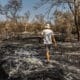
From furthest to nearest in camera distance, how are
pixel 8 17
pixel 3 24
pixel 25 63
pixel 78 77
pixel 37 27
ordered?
pixel 8 17 < pixel 3 24 < pixel 37 27 < pixel 25 63 < pixel 78 77

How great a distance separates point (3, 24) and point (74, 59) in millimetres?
30394

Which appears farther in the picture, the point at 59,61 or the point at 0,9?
the point at 0,9

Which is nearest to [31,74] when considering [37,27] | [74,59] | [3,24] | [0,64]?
[0,64]

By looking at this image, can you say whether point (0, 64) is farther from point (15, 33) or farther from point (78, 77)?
point (15, 33)

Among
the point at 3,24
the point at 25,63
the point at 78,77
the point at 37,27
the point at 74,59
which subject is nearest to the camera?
the point at 78,77

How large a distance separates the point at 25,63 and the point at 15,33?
93.9 ft

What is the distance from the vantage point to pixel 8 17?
167 feet

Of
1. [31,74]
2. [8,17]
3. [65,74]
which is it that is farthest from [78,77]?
[8,17]

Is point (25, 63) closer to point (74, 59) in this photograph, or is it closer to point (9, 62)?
point (9, 62)

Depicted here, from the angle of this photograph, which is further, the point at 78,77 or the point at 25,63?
the point at 25,63

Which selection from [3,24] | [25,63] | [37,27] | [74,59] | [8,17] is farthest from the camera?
[8,17]

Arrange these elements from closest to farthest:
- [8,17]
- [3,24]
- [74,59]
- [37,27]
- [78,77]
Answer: [78,77]
[74,59]
[37,27]
[3,24]
[8,17]

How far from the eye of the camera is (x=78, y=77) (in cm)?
1316

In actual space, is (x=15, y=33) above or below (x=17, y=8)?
below
